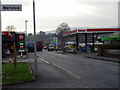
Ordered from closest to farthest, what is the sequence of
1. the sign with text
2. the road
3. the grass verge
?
the sign with text < the road < the grass verge

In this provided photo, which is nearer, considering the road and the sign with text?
the sign with text

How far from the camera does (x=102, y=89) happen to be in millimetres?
8852

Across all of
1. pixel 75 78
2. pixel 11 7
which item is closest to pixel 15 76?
pixel 75 78

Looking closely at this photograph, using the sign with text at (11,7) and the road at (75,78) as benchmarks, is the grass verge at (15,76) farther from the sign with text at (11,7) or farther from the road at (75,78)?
the sign with text at (11,7)

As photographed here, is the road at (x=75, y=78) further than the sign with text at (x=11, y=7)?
Yes

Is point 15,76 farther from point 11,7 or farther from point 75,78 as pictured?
point 11,7

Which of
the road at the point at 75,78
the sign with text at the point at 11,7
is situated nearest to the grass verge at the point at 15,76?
the road at the point at 75,78

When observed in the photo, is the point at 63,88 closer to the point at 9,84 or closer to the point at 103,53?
the point at 9,84

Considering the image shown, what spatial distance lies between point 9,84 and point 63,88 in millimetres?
2948

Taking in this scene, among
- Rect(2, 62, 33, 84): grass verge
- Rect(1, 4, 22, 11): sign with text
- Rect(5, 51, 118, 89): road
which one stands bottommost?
Rect(5, 51, 118, 89): road

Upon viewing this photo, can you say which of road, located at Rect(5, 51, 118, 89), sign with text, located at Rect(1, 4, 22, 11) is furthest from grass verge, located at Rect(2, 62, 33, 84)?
sign with text, located at Rect(1, 4, 22, 11)

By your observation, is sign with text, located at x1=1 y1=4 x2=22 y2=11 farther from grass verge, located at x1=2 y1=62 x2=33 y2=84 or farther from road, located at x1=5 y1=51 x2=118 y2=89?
grass verge, located at x1=2 y1=62 x2=33 y2=84

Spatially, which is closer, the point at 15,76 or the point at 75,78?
the point at 75,78

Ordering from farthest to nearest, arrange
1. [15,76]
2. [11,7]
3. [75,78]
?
[15,76]
[75,78]
[11,7]
